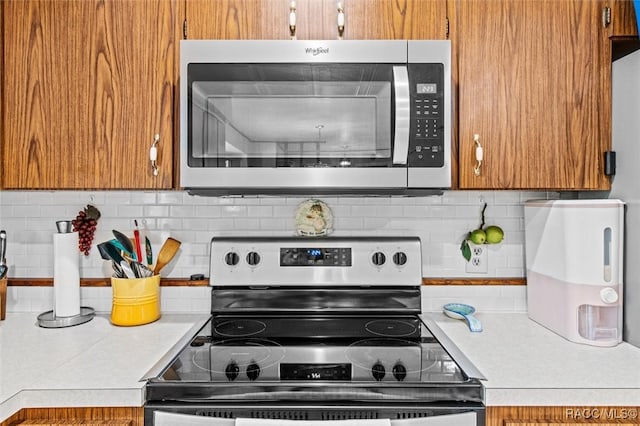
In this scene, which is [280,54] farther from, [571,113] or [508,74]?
[571,113]

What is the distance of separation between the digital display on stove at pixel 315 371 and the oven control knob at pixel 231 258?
21.8 inches

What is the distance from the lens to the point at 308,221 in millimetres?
1614

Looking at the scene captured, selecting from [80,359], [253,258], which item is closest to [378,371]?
[253,258]

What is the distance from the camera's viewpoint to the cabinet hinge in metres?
1.29

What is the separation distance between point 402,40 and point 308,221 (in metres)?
0.73

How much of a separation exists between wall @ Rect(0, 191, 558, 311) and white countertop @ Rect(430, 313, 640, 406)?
33 centimetres

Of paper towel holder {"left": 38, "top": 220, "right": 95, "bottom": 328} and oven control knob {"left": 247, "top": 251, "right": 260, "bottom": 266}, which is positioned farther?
oven control knob {"left": 247, "top": 251, "right": 260, "bottom": 266}

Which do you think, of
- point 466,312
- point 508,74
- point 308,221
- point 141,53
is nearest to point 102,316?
point 308,221

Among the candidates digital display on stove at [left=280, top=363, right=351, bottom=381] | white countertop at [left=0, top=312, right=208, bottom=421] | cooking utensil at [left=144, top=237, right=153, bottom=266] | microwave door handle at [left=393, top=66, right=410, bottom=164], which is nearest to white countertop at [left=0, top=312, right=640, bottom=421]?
white countertop at [left=0, top=312, right=208, bottom=421]

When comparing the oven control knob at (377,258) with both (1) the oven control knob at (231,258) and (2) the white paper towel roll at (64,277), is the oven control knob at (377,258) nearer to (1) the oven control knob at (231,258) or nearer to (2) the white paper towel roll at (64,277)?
(1) the oven control knob at (231,258)

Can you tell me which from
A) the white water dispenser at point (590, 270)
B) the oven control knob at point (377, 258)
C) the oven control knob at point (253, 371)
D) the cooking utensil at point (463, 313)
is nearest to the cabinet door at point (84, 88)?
the oven control knob at point (253, 371)

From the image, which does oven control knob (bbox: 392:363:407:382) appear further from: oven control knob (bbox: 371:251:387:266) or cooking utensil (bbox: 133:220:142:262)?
cooking utensil (bbox: 133:220:142:262)

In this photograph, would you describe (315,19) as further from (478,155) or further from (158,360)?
(158,360)

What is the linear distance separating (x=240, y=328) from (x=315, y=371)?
0.45 metres
